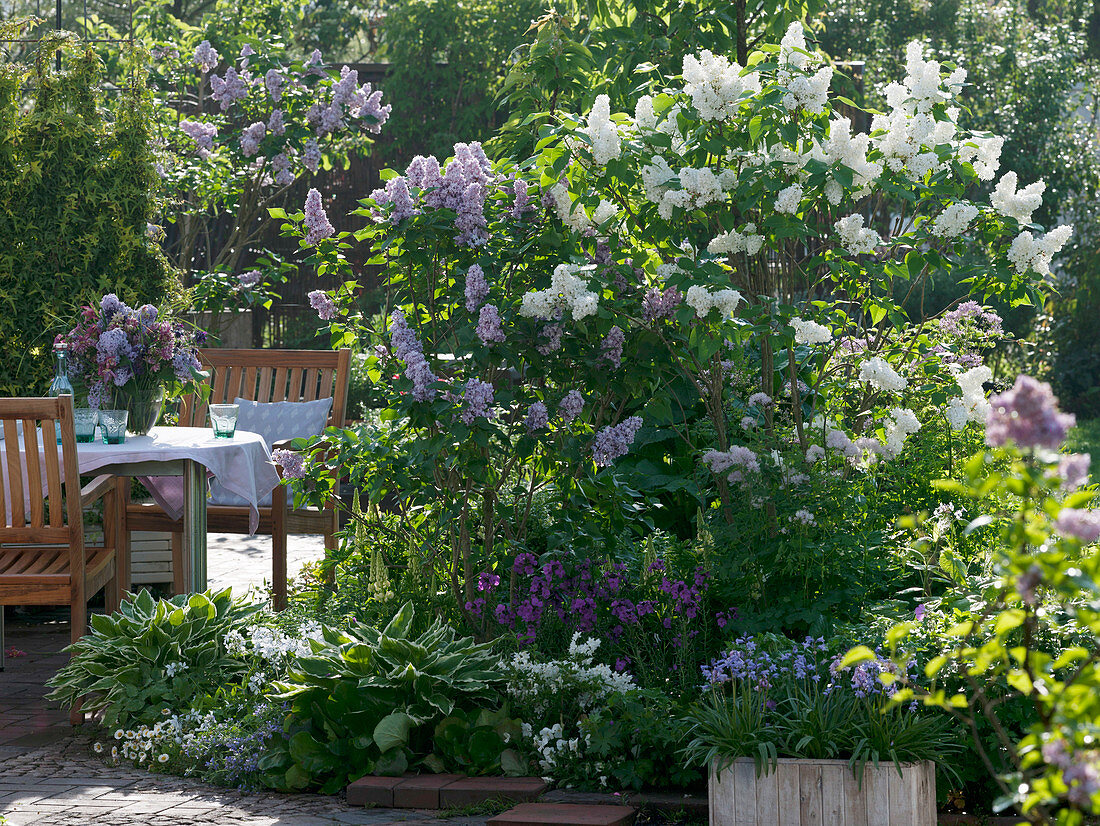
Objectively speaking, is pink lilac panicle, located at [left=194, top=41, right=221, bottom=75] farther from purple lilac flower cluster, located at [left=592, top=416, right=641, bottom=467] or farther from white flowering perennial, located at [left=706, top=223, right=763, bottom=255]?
purple lilac flower cluster, located at [left=592, top=416, right=641, bottom=467]

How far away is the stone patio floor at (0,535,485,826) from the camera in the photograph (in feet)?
10.6

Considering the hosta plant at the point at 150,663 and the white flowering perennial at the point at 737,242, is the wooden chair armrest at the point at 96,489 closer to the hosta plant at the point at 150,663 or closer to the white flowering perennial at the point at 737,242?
the hosta plant at the point at 150,663

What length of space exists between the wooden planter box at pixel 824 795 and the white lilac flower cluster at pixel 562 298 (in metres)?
1.27

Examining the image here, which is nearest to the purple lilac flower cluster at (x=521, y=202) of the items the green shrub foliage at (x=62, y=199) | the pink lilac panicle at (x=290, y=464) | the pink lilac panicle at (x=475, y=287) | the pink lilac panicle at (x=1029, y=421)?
the pink lilac panicle at (x=475, y=287)

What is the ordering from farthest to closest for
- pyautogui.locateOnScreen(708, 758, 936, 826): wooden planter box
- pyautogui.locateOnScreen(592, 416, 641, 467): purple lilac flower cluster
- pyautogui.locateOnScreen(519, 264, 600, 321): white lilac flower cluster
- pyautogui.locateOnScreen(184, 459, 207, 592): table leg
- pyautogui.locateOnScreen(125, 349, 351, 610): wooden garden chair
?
pyautogui.locateOnScreen(125, 349, 351, 610): wooden garden chair < pyautogui.locateOnScreen(184, 459, 207, 592): table leg < pyautogui.locateOnScreen(592, 416, 641, 467): purple lilac flower cluster < pyautogui.locateOnScreen(519, 264, 600, 321): white lilac flower cluster < pyautogui.locateOnScreen(708, 758, 936, 826): wooden planter box

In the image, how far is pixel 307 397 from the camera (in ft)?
20.8

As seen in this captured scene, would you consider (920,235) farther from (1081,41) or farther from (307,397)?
(1081,41)

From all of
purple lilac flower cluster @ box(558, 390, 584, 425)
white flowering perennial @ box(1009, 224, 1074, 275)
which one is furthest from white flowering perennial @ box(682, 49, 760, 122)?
white flowering perennial @ box(1009, 224, 1074, 275)

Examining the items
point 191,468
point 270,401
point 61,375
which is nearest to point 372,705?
point 191,468

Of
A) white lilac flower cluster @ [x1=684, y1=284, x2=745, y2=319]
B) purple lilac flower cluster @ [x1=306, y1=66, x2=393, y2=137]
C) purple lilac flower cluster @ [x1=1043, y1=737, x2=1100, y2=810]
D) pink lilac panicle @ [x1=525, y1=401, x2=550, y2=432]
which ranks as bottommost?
purple lilac flower cluster @ [x1=1043, y1=737, x2=1100, y2=810]

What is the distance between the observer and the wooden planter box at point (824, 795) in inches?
113

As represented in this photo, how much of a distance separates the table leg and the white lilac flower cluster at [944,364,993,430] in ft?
9.16

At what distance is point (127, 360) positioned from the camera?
4.85 m

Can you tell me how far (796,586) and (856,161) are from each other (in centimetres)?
127
